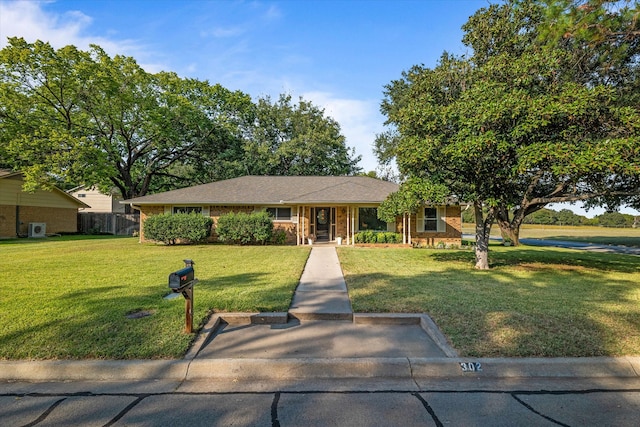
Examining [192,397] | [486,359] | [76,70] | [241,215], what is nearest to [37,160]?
[76,70]

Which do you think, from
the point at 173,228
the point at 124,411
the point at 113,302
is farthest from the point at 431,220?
the point at 124,411

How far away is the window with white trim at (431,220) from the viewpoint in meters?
17.9

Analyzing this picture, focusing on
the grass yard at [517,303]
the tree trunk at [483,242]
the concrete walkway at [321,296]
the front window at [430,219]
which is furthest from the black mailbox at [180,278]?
the front window at [430,219]

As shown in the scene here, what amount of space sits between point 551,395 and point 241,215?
49.3 ft

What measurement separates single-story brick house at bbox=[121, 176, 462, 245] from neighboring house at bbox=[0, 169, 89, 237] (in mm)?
8291

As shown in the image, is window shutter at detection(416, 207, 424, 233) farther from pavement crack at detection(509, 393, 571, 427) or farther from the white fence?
the white fence

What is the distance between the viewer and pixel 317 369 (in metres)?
3.69

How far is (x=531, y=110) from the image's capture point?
25.7 ft

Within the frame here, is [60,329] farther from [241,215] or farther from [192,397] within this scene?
[241,215]

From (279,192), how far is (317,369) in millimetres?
16313

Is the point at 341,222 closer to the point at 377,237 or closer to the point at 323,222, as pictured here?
the point at 377,237

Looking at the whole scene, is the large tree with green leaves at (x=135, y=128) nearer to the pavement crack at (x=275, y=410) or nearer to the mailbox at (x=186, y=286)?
the mailbox at (x=186, y=286)

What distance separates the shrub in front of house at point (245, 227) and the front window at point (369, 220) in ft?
15.8

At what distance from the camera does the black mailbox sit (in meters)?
4.11
